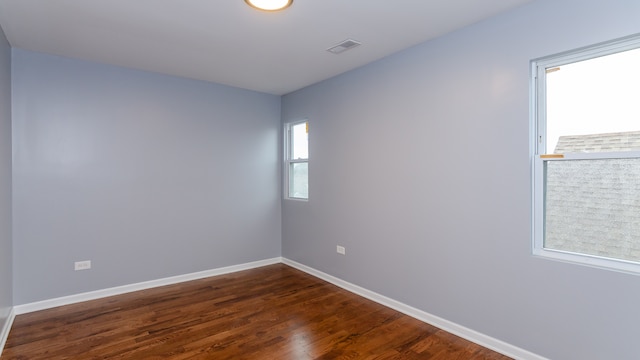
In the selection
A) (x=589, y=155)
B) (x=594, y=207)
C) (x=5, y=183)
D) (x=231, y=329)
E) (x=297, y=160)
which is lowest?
(x=231, y=329)

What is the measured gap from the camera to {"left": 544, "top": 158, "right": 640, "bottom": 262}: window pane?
6.38 feet

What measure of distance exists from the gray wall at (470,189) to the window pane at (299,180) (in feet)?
2.54

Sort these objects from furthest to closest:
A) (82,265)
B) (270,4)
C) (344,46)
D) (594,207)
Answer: (82,265)
(344,46)
(270,4)
(594,207)

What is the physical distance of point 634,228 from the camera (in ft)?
6.33

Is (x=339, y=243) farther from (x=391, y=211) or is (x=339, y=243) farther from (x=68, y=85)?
(x=68, y=85)

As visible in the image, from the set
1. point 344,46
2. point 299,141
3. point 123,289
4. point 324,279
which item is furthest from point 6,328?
point 344,46

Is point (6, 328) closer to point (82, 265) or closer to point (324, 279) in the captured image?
point (82, 265)

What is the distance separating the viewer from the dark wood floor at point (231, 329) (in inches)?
96.8

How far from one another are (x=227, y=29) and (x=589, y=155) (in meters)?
2.79

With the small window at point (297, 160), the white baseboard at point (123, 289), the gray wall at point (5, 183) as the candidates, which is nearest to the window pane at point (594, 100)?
the small window at point (297, 160)

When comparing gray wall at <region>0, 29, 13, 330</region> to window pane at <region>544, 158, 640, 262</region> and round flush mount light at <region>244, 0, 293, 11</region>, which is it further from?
window pane at <region>544, 158, 640, 262</region>

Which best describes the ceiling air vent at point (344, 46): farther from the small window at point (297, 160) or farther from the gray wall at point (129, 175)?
the gray wall at point (129, 175)

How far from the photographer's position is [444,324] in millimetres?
2822

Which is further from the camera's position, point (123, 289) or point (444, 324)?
point (123, 289)
